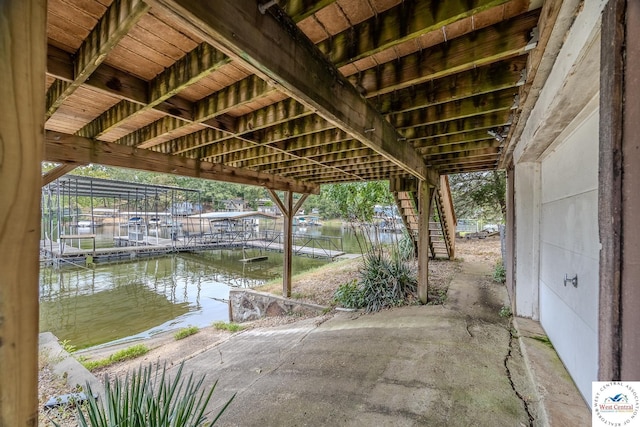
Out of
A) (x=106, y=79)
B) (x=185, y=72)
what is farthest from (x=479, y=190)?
(x=106, y=79)

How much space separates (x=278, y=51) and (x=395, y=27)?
0.56m

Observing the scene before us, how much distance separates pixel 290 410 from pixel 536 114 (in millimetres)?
2699

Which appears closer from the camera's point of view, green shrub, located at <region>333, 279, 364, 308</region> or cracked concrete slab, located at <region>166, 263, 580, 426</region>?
cracked concrete slab, located at <region>166, 263, 580, 426</region>

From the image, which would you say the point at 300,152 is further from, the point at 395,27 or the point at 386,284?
the point at 386,284

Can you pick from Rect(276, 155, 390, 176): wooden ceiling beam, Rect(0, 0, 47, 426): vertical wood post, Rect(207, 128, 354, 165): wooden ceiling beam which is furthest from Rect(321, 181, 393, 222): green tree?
Rect(0, 0, 47, 426): vertical wood post

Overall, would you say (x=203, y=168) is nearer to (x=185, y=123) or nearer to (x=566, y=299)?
(x=185, y=123)

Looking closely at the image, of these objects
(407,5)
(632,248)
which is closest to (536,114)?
(407,5)

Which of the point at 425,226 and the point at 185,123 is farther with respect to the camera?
the point at 425,226

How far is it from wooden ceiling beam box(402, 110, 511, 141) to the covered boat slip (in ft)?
0.04

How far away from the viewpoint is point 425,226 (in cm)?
432

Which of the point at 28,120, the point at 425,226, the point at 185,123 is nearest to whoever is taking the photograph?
the point at 28,120

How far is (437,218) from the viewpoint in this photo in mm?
7203

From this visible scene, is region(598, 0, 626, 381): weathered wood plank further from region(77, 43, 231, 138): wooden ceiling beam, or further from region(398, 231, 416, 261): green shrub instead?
region(398, 231, 416, 261): green shrub

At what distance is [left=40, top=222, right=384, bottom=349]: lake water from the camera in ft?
18.4
